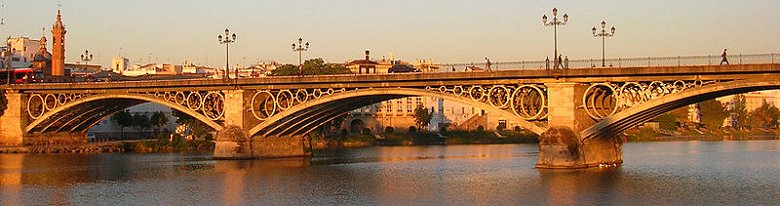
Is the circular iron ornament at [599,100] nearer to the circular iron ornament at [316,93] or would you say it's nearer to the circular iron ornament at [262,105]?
the circular iron ornament at [316,93]

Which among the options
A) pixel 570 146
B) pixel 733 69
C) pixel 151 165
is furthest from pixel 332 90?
pixel 733 69

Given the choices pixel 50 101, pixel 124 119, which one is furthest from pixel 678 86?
pixel 124 119

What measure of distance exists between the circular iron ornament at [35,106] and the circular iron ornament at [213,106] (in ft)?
77.9

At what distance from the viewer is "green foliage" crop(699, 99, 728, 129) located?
189500 millimetres

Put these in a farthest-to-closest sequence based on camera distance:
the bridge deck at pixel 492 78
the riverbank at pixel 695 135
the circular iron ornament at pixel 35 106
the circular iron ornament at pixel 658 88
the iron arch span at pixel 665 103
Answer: the riverbank at pixel 695 135
the circular iron ornament at pixel 35 106
the circular iron ornament at pixel 658 88
the bridge deck at pixel 492 78
the iron arch span at pixel 665 103

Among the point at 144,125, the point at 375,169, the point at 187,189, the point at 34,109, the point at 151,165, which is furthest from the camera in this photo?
the point at 144,125

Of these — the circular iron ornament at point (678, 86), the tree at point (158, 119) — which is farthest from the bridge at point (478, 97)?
the tree at point (158, 119)

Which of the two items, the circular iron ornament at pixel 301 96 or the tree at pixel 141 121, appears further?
the tree at pixel 141 121

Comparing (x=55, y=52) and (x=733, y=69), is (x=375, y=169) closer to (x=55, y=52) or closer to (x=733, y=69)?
(x=733, y=69)

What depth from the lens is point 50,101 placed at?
112 meters

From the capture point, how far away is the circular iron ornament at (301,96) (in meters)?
86.7

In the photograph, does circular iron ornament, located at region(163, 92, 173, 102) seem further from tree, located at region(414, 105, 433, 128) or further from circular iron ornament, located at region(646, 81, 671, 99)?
tree, located at region(414, 105, 433, 128)

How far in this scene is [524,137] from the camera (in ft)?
462

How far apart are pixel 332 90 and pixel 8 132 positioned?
41.9 metres
